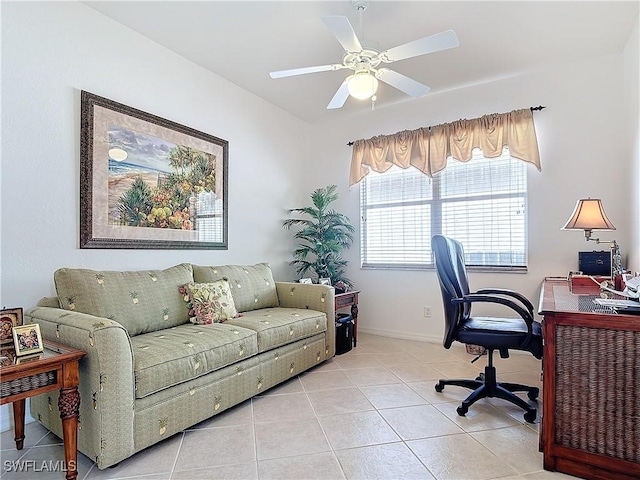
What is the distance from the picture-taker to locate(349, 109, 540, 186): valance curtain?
3363 mm

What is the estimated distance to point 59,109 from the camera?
2.27 metres

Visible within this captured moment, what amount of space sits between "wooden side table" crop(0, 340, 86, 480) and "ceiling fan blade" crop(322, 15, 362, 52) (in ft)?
6.54

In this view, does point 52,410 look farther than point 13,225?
No

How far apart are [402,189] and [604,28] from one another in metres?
2.11

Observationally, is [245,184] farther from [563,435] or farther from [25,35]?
[563,435]

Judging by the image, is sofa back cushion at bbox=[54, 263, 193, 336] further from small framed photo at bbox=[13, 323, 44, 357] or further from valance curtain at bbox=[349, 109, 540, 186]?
valance curtain at bbox=[349, 109, 540, 186]

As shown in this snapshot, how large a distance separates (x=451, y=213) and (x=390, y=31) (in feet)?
6.31

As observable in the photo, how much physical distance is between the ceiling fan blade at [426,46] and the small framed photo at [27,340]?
232 centimetres

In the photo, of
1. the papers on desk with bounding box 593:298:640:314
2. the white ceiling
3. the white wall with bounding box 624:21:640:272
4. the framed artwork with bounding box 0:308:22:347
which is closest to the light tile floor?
the framed artwork with bounding box 0:308:22:347

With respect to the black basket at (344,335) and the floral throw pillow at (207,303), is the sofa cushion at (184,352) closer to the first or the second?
the floral throw pillow at (207,303)

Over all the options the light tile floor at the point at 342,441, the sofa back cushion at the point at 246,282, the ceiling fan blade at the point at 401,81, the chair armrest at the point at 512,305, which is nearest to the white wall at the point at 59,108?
the sofa back cushion at the point at 246,282

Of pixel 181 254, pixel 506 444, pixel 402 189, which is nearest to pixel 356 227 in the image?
pixel 402 189

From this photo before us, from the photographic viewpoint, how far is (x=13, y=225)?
2062 mm

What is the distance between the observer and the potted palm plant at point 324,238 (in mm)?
4078
